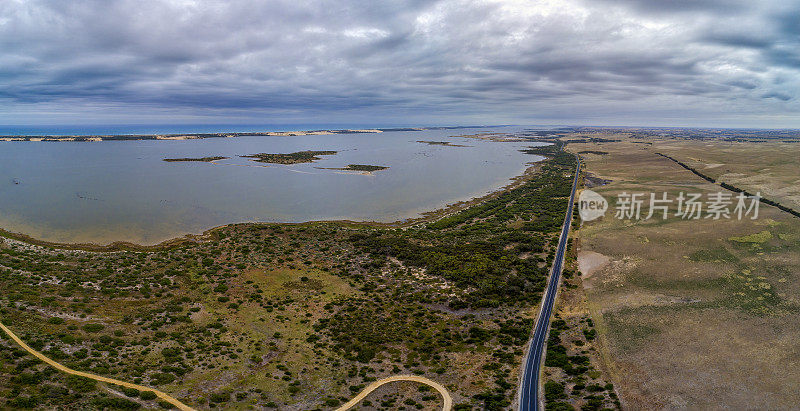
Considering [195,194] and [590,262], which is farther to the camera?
[195,194]

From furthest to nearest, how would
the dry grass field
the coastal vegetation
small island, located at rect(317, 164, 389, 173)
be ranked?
small island, located at rect(317, 164, 389, 173), the dry grass field, the coastal vegetation

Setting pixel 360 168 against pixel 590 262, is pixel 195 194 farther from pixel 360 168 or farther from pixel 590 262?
pixel 590 262

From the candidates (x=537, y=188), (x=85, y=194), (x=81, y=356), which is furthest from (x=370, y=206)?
(x=85, y=194)

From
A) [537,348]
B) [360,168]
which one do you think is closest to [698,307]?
[537,348]

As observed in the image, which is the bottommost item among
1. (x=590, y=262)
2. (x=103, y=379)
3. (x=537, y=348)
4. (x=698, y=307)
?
(x=537, y=348)

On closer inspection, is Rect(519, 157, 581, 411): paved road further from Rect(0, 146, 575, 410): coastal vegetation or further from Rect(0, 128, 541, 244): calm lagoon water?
Rect(0, 128, 541, 244): calm lagoon water

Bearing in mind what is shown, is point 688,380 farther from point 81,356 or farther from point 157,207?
point 157,207

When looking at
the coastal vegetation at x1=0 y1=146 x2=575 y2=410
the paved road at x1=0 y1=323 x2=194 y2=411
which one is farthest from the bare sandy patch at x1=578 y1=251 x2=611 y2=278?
the paved road at x1=0 y1=323 x2=194 y2=411
